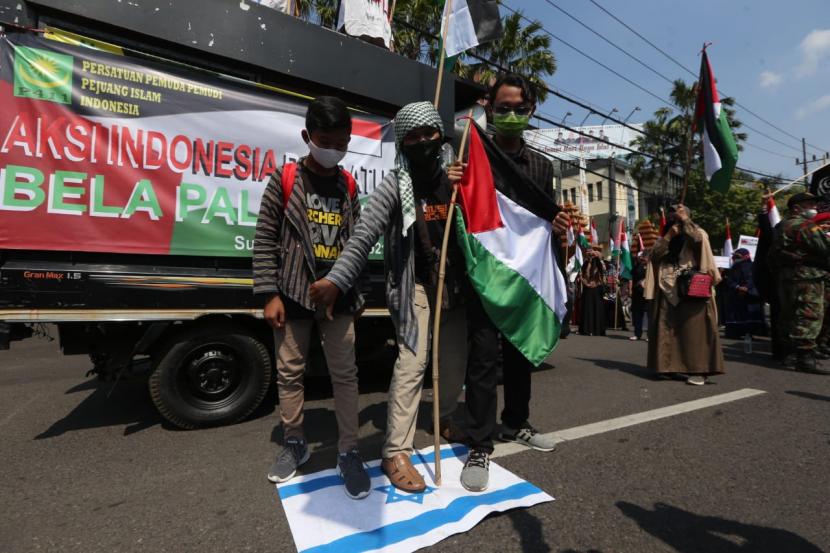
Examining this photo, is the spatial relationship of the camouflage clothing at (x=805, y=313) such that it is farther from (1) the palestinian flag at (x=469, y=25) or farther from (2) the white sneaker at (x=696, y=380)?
(1) the palestinian flag at (x=469, y=25)

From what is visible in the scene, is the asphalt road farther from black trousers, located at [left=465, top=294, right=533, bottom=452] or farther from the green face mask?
the green face mask

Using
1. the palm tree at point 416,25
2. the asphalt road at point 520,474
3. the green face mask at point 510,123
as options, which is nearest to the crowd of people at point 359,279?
the asphalt road at point 520,474

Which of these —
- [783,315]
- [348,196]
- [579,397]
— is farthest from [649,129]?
[348,196]

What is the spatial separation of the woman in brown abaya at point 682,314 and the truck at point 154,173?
10.0 ft

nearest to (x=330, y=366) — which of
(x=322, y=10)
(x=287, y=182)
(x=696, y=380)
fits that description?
(x=287, y=182)

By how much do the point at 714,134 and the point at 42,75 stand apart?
16.5 feet

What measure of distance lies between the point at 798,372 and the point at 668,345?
1612mm

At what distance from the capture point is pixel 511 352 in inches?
107

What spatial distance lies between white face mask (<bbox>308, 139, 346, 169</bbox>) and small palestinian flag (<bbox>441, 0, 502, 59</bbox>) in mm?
2045

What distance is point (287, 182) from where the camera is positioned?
7.57 feet

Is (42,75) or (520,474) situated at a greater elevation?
(42,75)

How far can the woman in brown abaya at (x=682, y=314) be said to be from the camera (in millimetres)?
4422

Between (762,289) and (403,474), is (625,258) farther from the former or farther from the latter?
(403,474)

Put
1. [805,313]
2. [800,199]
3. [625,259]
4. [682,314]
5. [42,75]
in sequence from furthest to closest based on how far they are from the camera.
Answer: [625,259] → [800,199] → [805,313] → [682,314] → [42,75]
